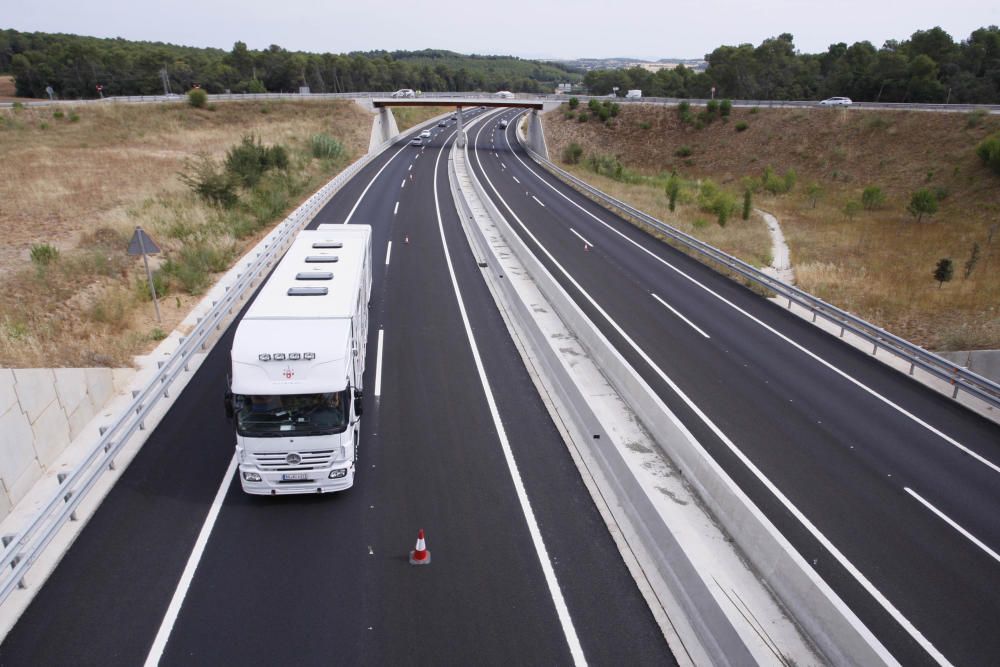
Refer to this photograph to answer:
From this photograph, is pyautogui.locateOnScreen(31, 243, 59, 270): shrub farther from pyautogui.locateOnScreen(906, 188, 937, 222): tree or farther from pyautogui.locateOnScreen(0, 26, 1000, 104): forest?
pyautogui.locateOnScreen(0, 26, 1000, 104): forest

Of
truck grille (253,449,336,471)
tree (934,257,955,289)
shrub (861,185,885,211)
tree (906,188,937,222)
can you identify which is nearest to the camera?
truck grille (253,449,336,471)

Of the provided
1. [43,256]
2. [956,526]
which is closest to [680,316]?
[956,526]

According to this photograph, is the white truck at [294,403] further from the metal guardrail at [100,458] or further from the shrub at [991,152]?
the shrub at [991,152]

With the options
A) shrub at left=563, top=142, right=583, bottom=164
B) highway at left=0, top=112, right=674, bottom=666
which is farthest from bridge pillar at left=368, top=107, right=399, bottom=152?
highway at left=0, top=112, right=674, bottom=666

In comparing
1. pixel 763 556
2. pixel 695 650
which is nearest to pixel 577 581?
pixel 695 650

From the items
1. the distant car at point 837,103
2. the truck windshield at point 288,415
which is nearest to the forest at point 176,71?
the distant car at point 837,103

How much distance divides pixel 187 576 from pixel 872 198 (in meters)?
49.0

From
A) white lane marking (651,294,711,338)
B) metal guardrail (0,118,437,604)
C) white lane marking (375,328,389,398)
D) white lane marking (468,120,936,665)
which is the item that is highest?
metal guardrail (0,118,437,604)

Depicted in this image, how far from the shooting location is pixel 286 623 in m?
8.45

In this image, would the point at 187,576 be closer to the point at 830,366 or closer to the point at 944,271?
the point at 830,366

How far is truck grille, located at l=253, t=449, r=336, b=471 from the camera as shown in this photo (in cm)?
1048

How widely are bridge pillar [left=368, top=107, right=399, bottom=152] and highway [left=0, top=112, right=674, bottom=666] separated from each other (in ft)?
183

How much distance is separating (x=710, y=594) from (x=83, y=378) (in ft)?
42.0

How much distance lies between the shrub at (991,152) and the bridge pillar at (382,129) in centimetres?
5296
